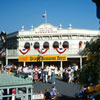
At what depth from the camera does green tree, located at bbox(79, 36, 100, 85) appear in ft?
31.7

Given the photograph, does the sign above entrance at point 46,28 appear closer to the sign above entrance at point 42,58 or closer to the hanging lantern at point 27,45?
the hanging lantern at point 27,45

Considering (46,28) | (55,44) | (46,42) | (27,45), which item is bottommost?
(27,45)

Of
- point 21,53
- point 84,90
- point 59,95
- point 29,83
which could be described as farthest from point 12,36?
point 29,83

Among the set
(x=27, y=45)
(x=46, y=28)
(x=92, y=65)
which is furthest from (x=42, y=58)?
(x=92, y=65)

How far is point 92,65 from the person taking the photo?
10.2 meters

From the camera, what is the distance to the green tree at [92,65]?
965cm

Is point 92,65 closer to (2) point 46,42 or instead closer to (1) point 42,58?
(1) point 42,58

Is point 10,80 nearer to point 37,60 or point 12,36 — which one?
point 37,60

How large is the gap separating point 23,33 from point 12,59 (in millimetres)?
4387

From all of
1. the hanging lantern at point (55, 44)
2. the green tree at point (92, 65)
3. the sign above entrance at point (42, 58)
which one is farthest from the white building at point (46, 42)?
the green tree at point (92, 65)

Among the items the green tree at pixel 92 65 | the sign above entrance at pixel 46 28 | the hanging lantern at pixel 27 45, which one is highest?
the sign above entrance at pixel 46 28

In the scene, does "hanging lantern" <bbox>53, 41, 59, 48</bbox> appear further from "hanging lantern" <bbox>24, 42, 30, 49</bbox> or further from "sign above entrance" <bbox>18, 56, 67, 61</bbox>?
"hanging lantern" <bbox>24, 42, 30, 49</bbox>

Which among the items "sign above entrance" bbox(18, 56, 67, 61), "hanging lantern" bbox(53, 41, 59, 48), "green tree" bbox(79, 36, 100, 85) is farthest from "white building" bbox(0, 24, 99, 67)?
"green tree" bbox(79, 36, 100, 85)

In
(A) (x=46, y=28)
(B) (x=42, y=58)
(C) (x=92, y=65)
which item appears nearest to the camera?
(C) (x=92, y=65)
